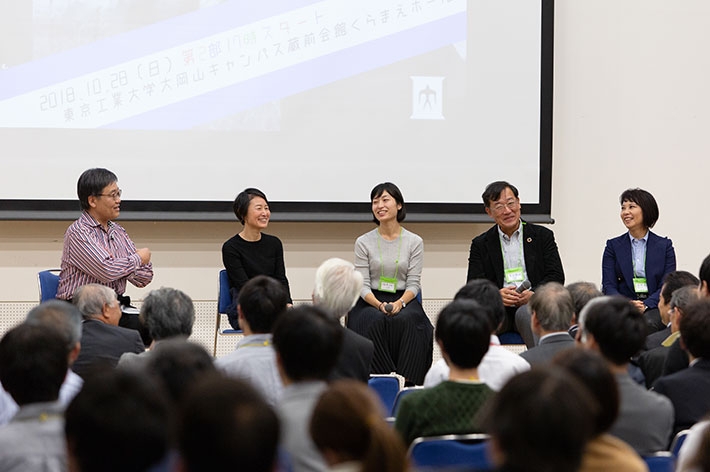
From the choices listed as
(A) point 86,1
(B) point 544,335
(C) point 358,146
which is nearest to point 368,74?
(C) point 358,146

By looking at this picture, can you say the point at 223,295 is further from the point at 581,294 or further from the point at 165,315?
the point at 581,294

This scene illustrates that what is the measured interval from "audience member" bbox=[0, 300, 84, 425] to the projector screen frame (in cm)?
253

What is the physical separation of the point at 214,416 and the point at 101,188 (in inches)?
126

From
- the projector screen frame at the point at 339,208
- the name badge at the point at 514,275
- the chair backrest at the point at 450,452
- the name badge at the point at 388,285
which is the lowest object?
the chair backrest at the point at 450,452

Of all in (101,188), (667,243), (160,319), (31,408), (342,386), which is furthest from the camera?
(667,243)

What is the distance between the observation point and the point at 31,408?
1.61m

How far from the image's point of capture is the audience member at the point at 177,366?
Result: 5.45 feet

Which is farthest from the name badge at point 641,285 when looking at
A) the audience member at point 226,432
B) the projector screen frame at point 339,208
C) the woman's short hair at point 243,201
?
the audience member at point 226,432

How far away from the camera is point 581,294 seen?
10.1 feet

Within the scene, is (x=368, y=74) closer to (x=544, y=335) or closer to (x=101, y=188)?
(x=101, y=188)

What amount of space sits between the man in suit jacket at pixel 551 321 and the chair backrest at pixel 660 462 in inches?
34.3

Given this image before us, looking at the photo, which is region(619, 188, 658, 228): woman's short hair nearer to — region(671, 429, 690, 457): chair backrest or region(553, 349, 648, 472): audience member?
region(671, 429, 690, 457): chair backrest

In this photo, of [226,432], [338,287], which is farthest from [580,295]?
[226,432]

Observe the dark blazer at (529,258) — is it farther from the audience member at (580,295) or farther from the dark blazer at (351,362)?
the dark blazer at (351,362)
